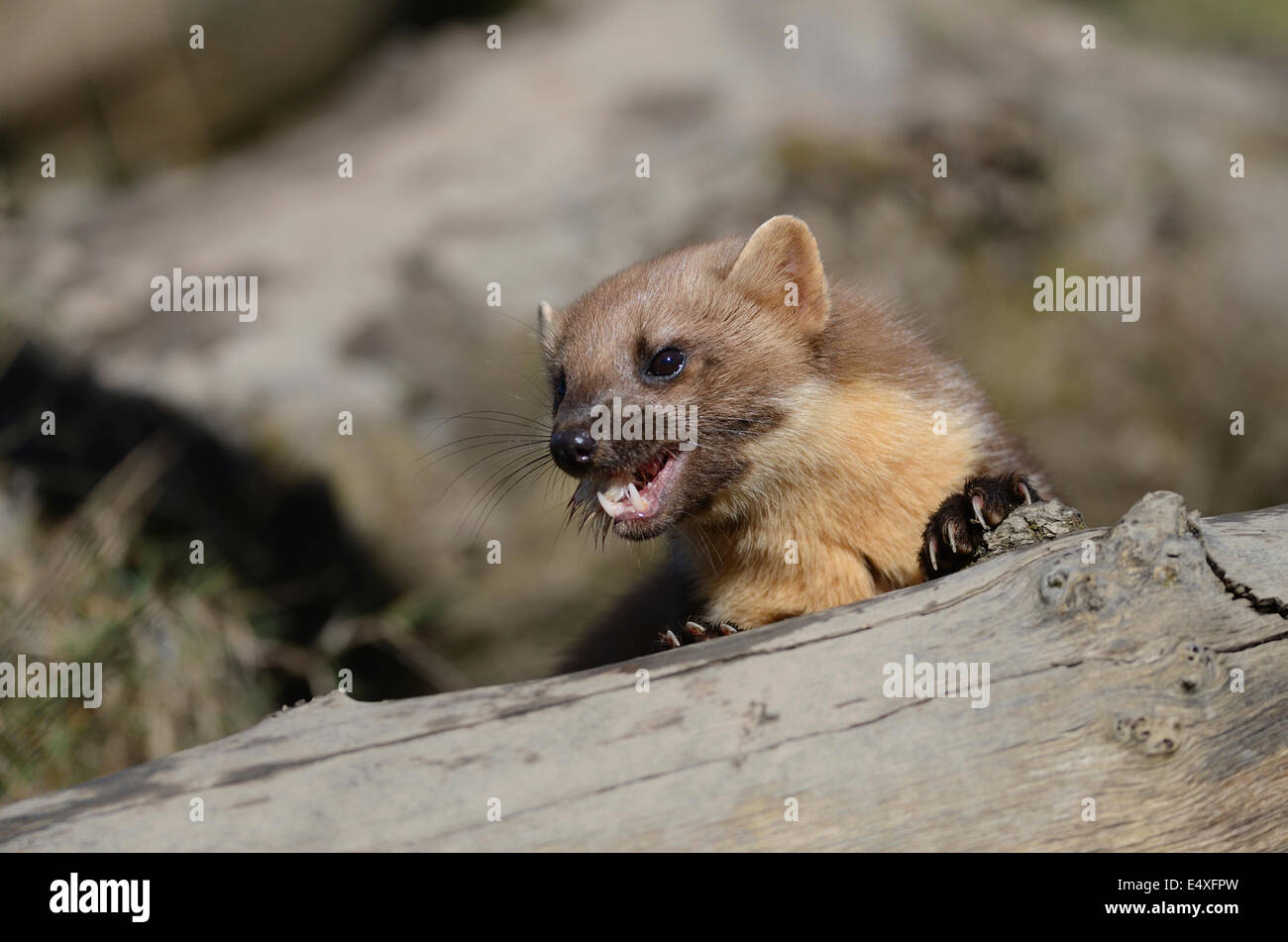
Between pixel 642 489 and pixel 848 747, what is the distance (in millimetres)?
1449

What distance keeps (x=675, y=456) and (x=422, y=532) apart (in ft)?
12.3

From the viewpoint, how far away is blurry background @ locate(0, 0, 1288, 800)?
732 centimetres

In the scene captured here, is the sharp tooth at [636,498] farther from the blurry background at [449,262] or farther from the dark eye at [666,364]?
the blurry background at [449,262]

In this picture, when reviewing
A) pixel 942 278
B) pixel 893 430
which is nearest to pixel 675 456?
pixel 893 430

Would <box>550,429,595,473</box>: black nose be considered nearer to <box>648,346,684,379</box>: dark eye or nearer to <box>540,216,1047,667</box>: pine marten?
<box>540,216,1047,667</box>: pine marten

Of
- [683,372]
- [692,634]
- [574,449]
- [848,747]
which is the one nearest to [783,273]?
[683,372]

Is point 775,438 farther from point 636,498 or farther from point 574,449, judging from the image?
point 574,449

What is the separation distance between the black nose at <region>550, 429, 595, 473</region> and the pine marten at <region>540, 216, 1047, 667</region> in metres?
0.02

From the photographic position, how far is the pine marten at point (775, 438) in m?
4.37

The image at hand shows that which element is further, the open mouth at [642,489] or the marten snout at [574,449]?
the open mouth at [642,489]

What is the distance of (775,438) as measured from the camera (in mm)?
4496

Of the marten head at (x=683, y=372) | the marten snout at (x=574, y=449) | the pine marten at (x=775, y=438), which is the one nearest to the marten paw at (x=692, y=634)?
the pine marten at (x=775, y=438)

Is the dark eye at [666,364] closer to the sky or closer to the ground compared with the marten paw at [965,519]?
closer to the sky

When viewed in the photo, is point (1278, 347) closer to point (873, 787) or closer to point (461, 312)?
point (461, 312)
